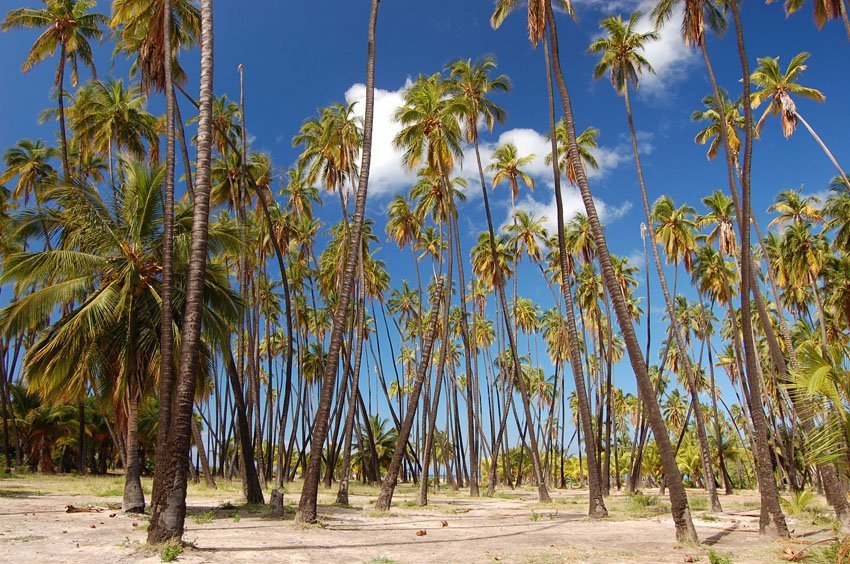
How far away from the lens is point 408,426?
20438 millimetres

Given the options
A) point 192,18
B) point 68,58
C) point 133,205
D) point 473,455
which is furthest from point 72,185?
point 473,455

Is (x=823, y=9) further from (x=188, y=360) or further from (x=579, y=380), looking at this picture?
(x=188, y=360)

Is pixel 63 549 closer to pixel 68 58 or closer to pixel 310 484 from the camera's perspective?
pixel 310 484

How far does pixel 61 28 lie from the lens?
2345 cm

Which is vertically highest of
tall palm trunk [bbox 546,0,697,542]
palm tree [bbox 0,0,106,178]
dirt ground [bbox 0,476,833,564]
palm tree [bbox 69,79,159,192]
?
palm tree [bbox 0,0,106,178]

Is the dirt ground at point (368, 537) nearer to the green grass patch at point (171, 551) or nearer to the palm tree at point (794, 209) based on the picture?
the green grass patch at point (171, 551)

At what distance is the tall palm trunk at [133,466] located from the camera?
1380cm

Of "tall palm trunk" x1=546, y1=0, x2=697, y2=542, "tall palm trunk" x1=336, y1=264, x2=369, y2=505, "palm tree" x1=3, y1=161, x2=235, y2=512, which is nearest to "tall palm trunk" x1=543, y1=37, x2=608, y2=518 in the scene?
"tall palm trunk" x1=546, y1=0, x2=697, y2=542

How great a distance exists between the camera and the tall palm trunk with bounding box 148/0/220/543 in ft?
30.2

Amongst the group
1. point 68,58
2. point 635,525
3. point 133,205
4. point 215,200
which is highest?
point 68,58

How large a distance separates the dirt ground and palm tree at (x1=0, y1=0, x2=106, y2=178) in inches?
604

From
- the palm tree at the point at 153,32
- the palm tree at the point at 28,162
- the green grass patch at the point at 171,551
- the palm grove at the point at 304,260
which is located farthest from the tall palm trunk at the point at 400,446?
the palm tree at the point at 28,162

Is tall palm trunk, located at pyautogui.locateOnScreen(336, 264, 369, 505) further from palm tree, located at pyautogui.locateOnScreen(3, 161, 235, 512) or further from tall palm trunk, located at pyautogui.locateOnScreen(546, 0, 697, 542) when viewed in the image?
tall palm trunk, located at pyautogui.locateOnScreen(546, 0, 697, 542)

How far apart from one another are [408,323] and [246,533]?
44429 mm
